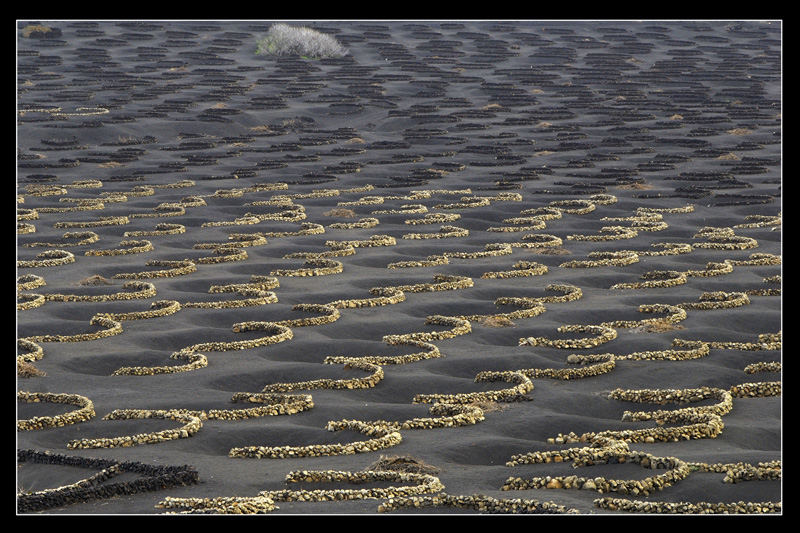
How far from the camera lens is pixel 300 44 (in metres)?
34.0

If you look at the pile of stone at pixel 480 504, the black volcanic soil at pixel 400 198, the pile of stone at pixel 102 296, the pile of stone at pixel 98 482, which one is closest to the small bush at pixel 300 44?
the black volcanic soil at pixel 400 198

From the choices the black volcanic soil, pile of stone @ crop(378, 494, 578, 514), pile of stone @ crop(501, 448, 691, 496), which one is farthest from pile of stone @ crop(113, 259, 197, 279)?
pile of stone @ crop(378, 494, 578, 514)

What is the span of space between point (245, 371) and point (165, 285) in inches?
140

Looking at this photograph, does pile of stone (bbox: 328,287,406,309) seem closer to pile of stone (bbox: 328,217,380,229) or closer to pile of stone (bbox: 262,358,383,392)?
pile of stone (bbox: 262,358,383,392)

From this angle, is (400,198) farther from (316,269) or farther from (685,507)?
(685,507)

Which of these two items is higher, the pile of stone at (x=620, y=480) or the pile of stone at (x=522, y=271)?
the pile of stone at (x=522, y=271)

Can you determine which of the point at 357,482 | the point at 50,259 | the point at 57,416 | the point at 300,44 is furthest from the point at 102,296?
the point at 300,44

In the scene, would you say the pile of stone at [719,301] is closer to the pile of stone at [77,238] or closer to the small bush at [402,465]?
the small bush at [402,465]

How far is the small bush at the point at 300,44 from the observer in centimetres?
3381

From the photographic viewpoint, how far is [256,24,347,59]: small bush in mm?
33812

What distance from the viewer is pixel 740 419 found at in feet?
25.2

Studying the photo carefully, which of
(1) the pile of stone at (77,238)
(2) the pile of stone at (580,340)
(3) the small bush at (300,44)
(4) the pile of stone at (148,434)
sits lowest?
(4) the pile of stone at (148,434)

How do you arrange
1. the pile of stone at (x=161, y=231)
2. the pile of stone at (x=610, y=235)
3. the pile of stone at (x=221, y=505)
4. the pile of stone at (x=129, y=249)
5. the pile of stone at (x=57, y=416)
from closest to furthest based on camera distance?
1. the pile of stone at (x=221, y=505)
2. the pile of stone at (x=57, y=416)
3. the pile of stone at (x=129, y=249)
4. the pile of stone at (x=610, y=235)
5. the pile of stone at (x=161, y=231)

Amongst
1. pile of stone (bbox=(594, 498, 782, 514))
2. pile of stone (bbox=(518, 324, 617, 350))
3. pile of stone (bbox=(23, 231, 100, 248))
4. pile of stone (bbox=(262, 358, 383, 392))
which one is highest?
pile of stone (bbox=(23, 231, 100, 248))
